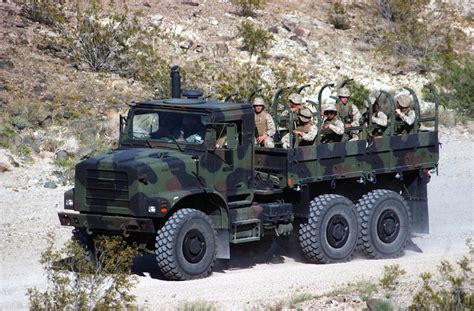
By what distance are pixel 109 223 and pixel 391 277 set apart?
3514 millimetres

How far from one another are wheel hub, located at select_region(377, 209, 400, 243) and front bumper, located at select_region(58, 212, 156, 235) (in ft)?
12.7

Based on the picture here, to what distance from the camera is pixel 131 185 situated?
1419 cm

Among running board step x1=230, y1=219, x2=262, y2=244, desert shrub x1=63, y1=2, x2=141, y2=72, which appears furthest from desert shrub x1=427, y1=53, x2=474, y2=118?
running board step x1=230, y1=219, x2=262, y2=244

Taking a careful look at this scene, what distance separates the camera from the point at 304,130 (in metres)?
16.2

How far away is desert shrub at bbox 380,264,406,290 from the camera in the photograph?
13.6 metres

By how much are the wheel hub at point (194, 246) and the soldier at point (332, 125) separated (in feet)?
9.39

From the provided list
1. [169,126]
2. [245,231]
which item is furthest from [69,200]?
[245,231]

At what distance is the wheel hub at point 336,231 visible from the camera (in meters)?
16.0

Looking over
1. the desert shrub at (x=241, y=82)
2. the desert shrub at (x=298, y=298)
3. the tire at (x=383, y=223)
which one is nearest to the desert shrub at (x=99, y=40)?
the desert shrub at (x=241, y=82)

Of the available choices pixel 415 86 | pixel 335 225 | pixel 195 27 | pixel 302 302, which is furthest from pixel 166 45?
pixel 302 302

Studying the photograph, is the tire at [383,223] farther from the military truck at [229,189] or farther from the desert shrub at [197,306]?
the desert shrub at [197,306]

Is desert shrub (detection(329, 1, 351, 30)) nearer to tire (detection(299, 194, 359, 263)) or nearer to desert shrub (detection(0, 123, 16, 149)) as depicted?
desert shrub (detection(0, 123, 16, 149))

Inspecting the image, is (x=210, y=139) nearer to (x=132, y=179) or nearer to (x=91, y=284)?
(x=132, y=179)

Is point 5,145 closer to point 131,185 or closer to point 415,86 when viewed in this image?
point 131,185
